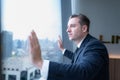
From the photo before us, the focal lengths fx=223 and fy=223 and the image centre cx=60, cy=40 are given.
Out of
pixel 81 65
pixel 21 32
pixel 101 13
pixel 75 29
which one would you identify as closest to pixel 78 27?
pixel 75 29

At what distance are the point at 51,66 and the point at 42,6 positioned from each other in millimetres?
1507

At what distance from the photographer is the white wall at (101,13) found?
11.5ft

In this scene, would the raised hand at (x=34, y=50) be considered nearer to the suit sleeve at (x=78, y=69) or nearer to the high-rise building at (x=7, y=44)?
the suit sleeve at (x=78, y=69)

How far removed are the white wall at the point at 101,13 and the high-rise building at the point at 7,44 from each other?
1.56 m

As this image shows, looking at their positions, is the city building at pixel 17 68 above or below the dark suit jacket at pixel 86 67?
below

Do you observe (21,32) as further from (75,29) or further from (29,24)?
(75,29)

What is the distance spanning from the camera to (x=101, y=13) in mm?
3498

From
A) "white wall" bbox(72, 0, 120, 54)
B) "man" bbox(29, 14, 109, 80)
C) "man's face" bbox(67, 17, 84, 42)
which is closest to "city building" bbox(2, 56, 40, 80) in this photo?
"man's face" bbox(67, 17, 84, 42)

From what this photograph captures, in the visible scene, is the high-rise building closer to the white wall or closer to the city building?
the city building

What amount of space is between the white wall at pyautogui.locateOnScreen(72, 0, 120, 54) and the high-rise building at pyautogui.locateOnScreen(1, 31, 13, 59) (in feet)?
5.13

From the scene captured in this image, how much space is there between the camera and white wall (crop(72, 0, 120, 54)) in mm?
3494

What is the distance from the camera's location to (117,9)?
137 inches

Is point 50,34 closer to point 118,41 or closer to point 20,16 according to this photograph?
point 20,16

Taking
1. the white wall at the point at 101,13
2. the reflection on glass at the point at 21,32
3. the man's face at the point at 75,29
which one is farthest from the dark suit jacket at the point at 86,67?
the white wall at the point at 101,13
